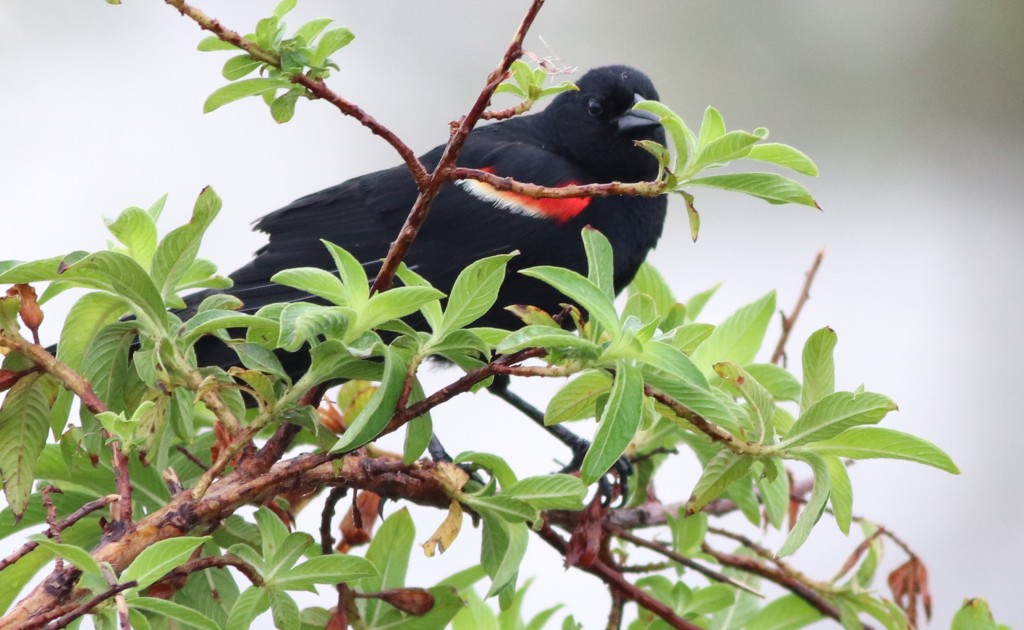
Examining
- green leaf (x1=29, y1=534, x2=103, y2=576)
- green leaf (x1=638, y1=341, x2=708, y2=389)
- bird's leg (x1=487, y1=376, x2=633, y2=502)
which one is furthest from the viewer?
bird's leg (x1=487, y1=376, x2=633, y2=502)

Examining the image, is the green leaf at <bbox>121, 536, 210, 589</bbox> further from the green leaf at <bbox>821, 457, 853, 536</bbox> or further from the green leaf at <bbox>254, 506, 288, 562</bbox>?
the green leaf at <bbox>821, 457, 853, 536</bbox>

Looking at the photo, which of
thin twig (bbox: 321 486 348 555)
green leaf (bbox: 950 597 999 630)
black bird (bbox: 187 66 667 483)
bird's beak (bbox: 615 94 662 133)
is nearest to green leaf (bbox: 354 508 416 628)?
thin twig (bbox: 321 486 348 555)

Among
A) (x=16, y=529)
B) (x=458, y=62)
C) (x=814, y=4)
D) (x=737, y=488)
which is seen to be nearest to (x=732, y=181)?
(x=737, y=488)

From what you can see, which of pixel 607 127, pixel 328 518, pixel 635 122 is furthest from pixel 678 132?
pixel 607 127

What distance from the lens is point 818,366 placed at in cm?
90

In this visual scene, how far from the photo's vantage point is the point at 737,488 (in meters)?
1.23

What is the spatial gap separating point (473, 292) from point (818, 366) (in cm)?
28

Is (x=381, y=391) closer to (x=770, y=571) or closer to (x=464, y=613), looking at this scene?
(x=464, y=613)

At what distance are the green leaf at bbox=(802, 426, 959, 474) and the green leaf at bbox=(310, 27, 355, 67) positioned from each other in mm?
461

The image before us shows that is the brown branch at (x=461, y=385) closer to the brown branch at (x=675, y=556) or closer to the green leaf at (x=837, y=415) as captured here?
the green leaf at (x=837, y=415)

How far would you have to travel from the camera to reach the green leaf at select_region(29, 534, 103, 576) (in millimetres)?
664

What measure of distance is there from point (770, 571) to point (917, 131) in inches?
124

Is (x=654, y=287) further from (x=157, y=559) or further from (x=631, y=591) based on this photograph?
(x=157, y=559)

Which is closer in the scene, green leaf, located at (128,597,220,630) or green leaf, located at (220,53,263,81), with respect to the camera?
green leaf, located at (128,597,220,630)
